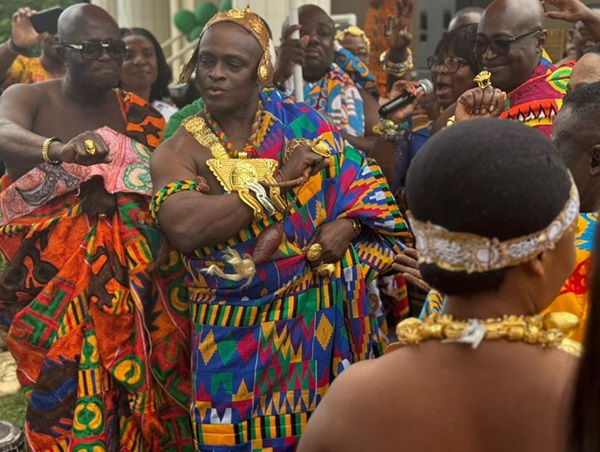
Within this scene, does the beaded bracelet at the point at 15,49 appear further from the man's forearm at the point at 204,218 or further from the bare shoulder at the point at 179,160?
the man's forearm at the point at 204,218

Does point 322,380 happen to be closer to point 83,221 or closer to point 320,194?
point 320,194

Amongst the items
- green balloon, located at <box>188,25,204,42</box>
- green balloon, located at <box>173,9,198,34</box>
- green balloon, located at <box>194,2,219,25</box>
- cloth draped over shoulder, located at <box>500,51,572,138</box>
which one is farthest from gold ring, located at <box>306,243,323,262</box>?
green balloon, located at <box>173,9,198,34</box>

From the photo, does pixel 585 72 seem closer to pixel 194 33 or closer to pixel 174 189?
pixel 174 189

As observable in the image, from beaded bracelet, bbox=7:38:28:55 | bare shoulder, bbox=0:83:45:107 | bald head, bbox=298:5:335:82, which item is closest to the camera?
bare shoulder, bbox=0:83:45:107

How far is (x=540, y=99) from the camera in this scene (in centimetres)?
371

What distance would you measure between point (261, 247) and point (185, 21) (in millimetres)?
8666

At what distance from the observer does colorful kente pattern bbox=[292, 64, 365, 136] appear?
5203mm

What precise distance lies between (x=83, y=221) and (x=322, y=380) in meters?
1.33

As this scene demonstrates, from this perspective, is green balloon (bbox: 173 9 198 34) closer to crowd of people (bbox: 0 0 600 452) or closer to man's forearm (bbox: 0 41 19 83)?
man's forearm (bbox: 0 41 19 83)

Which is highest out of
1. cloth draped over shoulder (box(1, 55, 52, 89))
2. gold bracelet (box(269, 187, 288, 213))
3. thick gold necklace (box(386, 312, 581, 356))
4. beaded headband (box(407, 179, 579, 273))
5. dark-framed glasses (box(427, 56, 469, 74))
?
beaded headband (box(407, 179, 579, 273))

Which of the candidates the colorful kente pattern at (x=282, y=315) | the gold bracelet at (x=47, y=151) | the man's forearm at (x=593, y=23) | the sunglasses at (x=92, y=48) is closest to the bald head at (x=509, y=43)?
the man's forearm at (x=593, y=23)

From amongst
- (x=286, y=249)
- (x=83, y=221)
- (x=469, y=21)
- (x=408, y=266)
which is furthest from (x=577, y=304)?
(x=469, y=21)

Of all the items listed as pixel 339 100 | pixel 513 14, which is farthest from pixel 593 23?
Answer: pixel 339 100

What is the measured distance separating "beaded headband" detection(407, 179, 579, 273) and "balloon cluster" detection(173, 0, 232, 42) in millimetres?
10118
